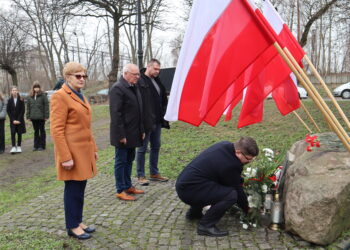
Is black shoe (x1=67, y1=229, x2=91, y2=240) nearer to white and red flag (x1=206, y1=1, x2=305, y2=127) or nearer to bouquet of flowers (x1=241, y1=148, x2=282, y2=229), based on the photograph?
bouquet of flowers (x1=241, y1=148, x2=282, y2=229)

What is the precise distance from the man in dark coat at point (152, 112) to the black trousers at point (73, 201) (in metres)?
1.77

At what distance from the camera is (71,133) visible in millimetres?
3320

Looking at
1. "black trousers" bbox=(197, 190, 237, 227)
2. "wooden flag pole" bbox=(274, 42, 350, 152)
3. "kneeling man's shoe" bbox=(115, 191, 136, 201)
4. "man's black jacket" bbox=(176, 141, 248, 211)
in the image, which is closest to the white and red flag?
"man's black jacket" bbox=(176, 141, 248, 211)

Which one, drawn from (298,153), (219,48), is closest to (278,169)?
(298,153)

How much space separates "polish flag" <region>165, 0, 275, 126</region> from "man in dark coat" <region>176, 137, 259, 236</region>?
517 millimetres

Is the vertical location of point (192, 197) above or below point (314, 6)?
below

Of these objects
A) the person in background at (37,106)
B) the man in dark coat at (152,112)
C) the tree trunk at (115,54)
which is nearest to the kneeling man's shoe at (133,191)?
the man in dark coat at (152,112)

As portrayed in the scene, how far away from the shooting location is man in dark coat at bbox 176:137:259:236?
348cm

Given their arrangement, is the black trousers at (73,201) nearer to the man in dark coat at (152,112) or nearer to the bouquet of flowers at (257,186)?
the man in dark coat at (152,112)

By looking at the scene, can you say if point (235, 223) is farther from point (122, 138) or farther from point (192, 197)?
point (122, 138)

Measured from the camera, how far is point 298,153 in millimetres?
4273

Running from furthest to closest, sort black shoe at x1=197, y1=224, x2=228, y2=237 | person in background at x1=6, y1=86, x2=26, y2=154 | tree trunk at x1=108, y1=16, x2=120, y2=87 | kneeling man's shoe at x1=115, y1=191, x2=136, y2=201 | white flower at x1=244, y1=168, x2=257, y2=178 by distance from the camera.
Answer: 1. tree trunk at x1=108, y1=16, x2=120, y2=87
2. person in background at x1=6, y1=86, x2=26, y2=154
3. kneeling man's shoe at x1=115, y1=191, x2=136, y2=201
4. white flower at x1=244, y1=168, x2=257, y2=178
5. black shoe at x1=197, y1=224, x2=228, y2=237

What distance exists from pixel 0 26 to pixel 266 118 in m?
19.5

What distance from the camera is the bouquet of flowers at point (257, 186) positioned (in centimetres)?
373
